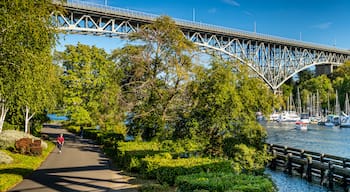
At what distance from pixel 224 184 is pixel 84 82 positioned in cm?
3306

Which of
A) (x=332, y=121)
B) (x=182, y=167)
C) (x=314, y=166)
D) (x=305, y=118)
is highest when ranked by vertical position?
(x=182, y=167)

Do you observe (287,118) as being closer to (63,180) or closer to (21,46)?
(63,180)

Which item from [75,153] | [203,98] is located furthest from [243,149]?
[75,153]

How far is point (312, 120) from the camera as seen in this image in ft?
276

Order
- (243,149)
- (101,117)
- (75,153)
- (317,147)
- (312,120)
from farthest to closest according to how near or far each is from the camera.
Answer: (312,120)
(317,147)
(101,117)
(75,153)
(243,149)

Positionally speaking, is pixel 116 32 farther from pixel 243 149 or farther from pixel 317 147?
pixel 243 149

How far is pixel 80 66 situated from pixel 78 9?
7855 millimetres

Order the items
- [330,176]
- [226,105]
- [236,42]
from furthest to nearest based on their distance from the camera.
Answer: [236,42] < [330,176] < [226,105]

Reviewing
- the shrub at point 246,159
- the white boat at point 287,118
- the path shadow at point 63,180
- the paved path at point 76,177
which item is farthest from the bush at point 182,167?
the white boat at point 287,118

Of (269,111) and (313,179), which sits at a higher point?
(269,111)

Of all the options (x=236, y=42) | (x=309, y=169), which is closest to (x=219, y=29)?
(x=236, y=42)

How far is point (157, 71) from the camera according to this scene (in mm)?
20234

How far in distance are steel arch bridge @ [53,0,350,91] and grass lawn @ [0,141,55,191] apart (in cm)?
1626

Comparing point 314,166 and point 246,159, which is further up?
point 246,159
